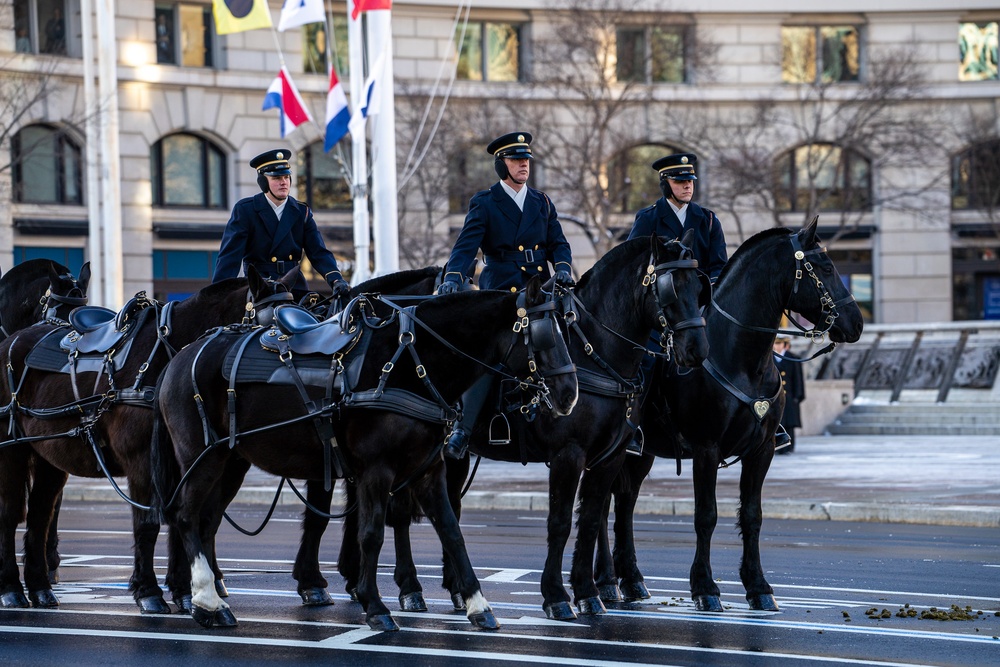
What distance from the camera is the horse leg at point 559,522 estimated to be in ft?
32.8

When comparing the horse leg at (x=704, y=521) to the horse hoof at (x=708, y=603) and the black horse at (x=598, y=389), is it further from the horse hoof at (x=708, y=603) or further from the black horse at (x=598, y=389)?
the black horse at (x=598, y=389)

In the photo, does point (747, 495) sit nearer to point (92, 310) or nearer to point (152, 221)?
point (92, 310)

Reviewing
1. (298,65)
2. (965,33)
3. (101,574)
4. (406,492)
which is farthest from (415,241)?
(406,492)

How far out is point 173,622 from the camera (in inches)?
394

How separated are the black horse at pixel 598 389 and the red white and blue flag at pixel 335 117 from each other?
1570 centimetres

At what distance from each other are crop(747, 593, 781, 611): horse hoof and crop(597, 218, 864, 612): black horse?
0.10 feet

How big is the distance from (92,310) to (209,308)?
3.49 feet

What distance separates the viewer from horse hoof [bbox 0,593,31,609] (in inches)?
426

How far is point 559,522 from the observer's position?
10164 mm

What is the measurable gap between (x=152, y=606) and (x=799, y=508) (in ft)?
30.6

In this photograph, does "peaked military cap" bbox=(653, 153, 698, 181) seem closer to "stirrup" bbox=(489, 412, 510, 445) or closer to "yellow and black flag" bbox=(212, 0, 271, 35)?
"stirrup" bbox=(489, 412, 510, 445)

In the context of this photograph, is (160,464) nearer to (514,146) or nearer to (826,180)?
(514,146)

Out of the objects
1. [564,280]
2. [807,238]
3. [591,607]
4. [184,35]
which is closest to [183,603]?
[591,607]

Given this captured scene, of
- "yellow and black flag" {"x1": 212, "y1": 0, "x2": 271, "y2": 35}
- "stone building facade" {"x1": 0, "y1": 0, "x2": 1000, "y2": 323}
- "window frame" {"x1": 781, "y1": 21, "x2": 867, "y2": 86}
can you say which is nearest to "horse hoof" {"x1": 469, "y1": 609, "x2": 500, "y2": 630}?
"yellow and black flag" {"x1": 212, "y1": 0, "x2": 271, "y2": 35}
